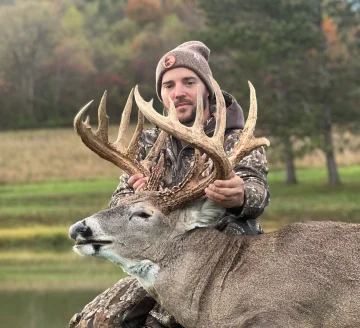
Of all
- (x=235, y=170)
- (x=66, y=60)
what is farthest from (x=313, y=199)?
(x=66, y=60)

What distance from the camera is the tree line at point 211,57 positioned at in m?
34.9

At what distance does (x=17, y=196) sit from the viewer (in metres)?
36.4

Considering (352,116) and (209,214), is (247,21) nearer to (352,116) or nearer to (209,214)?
(352,116)

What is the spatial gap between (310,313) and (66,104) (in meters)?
50.8

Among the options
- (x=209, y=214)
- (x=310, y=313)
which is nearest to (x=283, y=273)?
(x=310, y=313)

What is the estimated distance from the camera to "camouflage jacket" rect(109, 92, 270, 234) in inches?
247

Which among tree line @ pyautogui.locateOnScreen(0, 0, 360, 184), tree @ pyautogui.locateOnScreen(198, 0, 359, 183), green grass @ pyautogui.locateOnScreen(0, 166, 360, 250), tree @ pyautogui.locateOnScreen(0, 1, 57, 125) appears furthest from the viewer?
tree @ pyautogui.locateOnScreen(0, 1, 57, 125)

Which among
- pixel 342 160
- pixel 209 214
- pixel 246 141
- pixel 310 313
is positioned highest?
pixel 246 141

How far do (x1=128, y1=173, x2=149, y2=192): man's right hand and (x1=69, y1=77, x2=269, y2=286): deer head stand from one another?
133 millimetres

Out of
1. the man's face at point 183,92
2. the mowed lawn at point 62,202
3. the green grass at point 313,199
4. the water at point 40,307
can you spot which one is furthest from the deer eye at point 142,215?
the green grass at point 313,199

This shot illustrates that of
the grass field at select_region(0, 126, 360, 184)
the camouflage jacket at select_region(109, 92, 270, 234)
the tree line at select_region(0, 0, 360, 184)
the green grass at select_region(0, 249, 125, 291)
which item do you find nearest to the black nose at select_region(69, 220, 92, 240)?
the camouflage jacket at select_region(109, 92, 270, 234)

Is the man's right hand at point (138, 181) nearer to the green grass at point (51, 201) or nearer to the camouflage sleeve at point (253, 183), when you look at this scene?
the camouflage sleeve at point (253, 183)

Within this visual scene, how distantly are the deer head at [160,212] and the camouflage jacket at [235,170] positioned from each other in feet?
0.95

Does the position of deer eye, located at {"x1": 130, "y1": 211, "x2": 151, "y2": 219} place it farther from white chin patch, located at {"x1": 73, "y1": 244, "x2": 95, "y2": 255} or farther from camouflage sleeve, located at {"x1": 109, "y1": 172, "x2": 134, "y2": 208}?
camouflage sleeve, located at {"x1": 109, "y1": 172, "x2": 134, "y2": 208}
